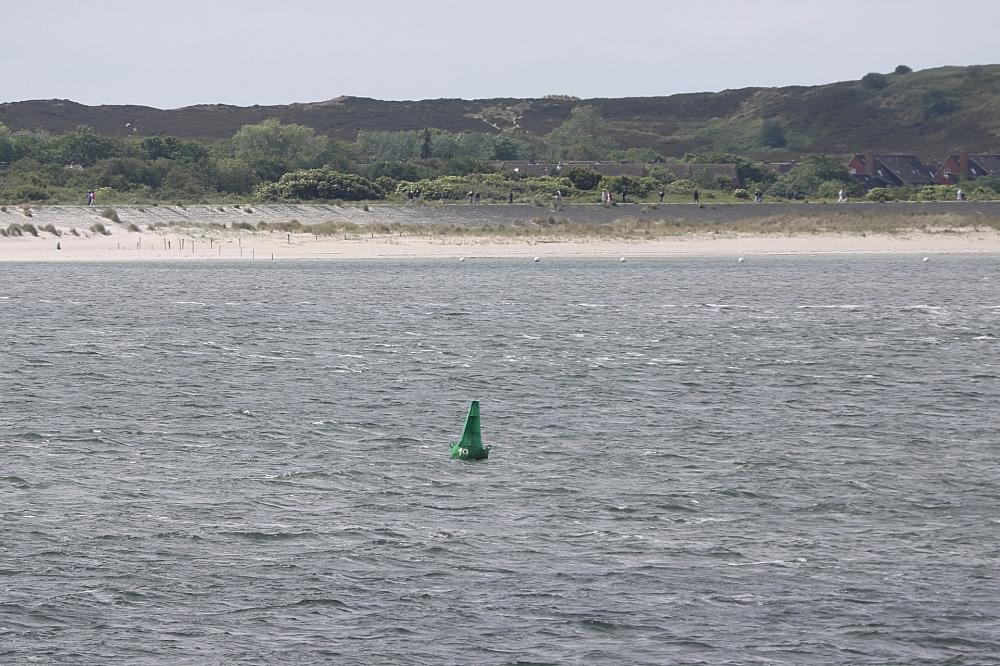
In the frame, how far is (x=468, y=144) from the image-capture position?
135 m

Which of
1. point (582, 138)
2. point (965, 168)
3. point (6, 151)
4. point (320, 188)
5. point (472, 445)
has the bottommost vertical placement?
point (472, 445)

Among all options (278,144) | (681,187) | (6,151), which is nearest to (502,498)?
(681,187)

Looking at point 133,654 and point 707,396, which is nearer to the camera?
point 133,654

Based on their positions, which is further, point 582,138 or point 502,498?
point 582,138

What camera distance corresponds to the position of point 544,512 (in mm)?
19016

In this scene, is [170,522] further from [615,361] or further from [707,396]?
[615,361]

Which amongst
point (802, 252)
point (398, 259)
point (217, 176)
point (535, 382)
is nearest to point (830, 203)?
point (802, 252)

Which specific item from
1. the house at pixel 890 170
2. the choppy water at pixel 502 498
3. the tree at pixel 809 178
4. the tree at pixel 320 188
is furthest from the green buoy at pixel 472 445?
the house at pixel 890 170

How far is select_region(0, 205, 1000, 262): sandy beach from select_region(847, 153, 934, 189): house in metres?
50.0

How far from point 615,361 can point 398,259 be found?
3754 centimetres

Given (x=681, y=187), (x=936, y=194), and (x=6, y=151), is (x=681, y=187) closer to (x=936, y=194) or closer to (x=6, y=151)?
(x=936, y=194)

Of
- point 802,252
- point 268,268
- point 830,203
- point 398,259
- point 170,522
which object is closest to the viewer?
point 170,522

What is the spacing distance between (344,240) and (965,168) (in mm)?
77999

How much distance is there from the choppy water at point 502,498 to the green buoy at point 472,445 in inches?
11.7
